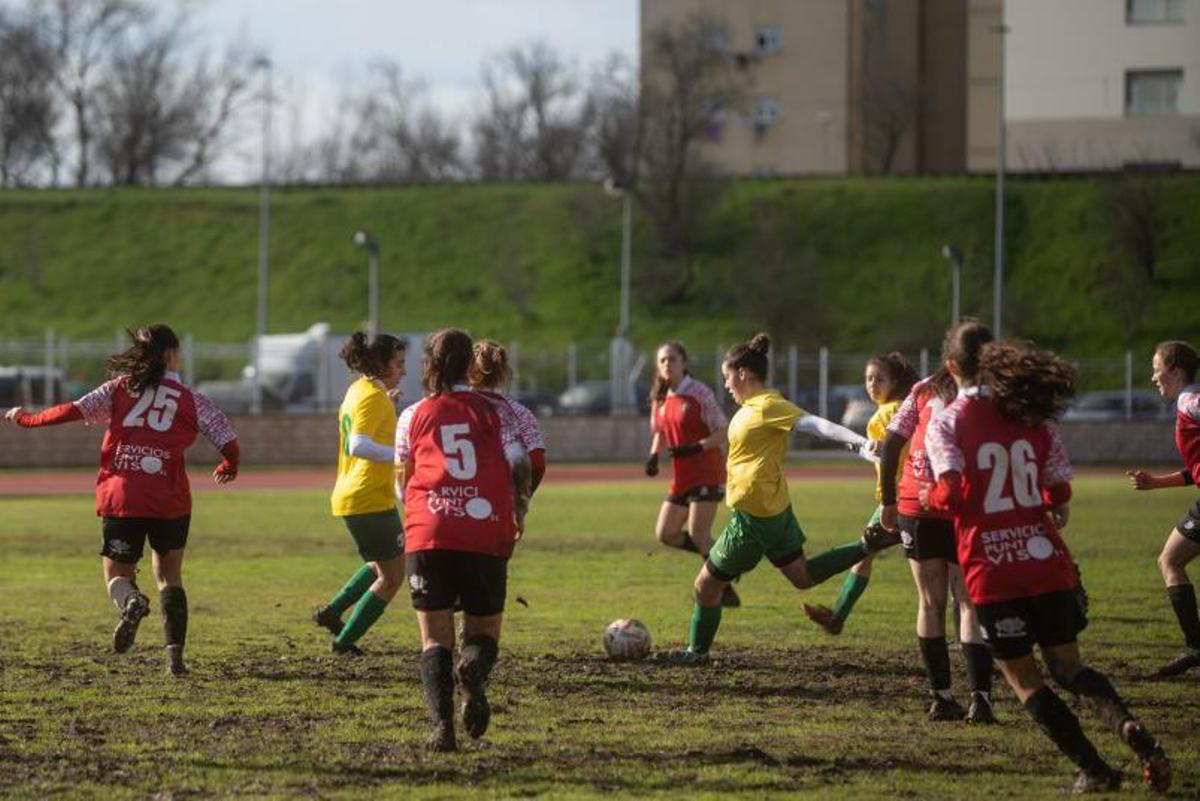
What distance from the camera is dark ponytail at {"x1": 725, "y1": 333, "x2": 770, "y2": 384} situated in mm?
10594

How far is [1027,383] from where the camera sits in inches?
283

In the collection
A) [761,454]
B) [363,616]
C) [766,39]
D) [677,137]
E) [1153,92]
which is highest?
[766,39]

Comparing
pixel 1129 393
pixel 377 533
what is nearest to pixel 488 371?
pixel 377 533

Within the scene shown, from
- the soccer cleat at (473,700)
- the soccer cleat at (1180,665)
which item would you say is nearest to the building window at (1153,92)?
the soccer cleat at (1180,665)

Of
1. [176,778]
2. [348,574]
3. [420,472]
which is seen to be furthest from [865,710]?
[348,574]

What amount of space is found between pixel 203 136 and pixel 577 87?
17.8m

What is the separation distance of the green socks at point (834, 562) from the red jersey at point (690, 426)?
263 centimetres

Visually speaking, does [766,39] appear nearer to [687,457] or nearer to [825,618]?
[687,457]

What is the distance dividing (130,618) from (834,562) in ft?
13.6

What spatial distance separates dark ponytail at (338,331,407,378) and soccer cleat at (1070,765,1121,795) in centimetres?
485

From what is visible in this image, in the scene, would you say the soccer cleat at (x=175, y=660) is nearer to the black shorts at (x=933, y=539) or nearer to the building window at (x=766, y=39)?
the black shorts at (x=933, y=539)

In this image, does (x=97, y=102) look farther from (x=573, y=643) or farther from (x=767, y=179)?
(x=573, y=643)

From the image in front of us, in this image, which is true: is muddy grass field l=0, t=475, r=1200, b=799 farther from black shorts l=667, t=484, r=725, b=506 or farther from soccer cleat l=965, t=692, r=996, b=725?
black shorts l=667, t=484, r=725, b=506

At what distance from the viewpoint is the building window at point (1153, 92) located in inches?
2625
